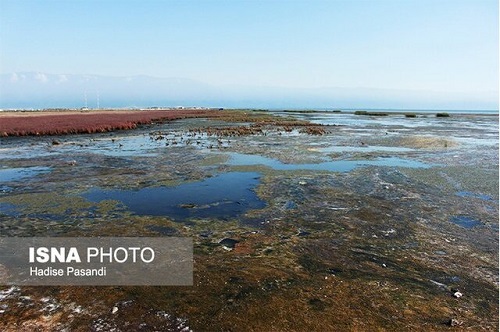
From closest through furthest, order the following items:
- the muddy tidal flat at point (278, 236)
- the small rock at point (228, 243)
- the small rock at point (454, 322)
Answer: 1. the small rock at point (454, 322)
2. the muddy tidal flat at point (278, 236)
3. the small rock at point (228, 243)

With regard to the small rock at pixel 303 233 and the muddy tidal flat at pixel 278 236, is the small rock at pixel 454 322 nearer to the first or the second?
the muddy tidal flat at pixel 278 236

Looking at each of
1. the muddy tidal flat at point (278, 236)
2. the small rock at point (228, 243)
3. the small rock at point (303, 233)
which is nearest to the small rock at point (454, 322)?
the muddy tidal flat at point (278, 236)

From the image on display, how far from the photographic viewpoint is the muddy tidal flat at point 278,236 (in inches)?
275

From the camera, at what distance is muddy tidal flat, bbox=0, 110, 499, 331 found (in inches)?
275

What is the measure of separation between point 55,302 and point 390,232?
10.1m

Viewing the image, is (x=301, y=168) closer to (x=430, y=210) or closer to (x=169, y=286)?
(x=430, y=210)

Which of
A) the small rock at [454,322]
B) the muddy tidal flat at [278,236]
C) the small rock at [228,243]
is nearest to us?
the small rock at [454,322]

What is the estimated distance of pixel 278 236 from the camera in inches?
449

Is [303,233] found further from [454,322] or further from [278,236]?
[454,322]

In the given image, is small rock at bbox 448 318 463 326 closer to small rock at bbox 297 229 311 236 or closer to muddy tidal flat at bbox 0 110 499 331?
muddy tidal flat at bbox 0 110 499 331

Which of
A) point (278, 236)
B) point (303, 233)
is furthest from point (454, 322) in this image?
point (278, 236)

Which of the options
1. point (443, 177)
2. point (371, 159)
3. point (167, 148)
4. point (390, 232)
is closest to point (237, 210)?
point (390, 232)

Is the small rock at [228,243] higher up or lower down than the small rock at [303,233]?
lower down

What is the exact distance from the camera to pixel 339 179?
20.1 meters
